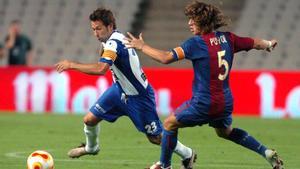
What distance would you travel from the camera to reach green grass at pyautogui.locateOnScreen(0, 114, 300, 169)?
11438mm

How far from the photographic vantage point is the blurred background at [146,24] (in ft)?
83.3

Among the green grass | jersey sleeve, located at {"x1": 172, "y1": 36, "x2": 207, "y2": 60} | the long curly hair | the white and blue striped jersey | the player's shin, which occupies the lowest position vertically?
the green grass

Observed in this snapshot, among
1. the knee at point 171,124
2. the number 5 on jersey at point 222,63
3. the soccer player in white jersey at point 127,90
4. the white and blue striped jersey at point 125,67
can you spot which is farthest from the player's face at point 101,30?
the number 5 on jersey at point 222,63

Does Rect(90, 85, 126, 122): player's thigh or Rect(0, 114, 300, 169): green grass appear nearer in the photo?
Rect(90, 85, 126, 122): player's thigh

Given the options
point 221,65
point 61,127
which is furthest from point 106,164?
point 61,127

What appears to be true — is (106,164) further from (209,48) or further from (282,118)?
(282,118)

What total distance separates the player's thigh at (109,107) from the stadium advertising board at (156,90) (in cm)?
933

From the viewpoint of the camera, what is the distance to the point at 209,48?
378 inches

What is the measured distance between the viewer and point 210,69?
960 centimetres

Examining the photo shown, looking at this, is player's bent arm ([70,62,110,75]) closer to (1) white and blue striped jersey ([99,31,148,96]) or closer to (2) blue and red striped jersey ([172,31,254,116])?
(1) white and blue striped jersey ([99,31,148,96])

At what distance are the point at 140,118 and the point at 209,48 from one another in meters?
1.58

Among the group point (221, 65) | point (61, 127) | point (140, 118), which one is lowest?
point (61, 127)

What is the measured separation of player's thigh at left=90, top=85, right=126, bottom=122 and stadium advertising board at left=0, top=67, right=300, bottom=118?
9331 millimetres

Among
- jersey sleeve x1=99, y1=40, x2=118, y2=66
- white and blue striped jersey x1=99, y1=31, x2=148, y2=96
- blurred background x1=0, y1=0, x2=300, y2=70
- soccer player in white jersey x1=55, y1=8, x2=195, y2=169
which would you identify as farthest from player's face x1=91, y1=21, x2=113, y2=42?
blurred background x1=0, y1=0, x2=300, y2=70
